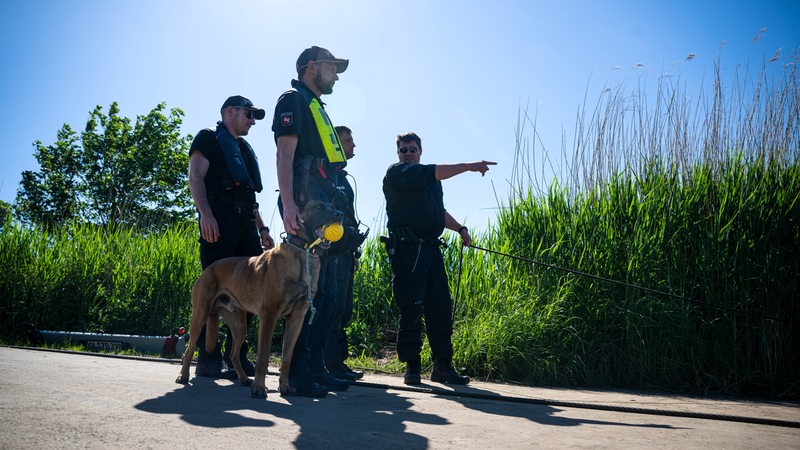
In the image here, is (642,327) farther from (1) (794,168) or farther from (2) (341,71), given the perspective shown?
(2) (341,71)

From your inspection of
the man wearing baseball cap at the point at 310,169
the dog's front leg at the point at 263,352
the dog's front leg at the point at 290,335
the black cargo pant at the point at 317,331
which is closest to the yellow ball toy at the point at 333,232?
the man wearing baseball cap at the point at 310,169

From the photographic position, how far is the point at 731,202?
17.4 ft

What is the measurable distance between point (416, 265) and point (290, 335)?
1.54 metres

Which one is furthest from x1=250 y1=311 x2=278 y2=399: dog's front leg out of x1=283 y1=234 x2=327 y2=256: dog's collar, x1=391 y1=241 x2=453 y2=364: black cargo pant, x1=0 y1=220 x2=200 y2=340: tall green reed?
x1=0 y1=220 x2=200 y2=340: tall green reed

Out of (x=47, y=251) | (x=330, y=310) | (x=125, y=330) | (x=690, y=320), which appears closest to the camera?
(x=330, y=310)

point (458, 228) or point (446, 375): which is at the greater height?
point (458, 228)

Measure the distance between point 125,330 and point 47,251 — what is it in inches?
83.0

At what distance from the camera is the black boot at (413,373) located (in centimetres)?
475

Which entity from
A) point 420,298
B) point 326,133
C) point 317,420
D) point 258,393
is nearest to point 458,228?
point 420,298

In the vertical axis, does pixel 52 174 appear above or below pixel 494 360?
above

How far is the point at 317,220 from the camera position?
11.3 feet

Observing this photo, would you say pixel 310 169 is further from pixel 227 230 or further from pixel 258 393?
pixel 258 393

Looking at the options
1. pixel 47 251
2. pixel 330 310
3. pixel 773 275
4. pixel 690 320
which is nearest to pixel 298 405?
pixel 330 310

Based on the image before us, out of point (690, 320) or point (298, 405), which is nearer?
point (298, 405)
